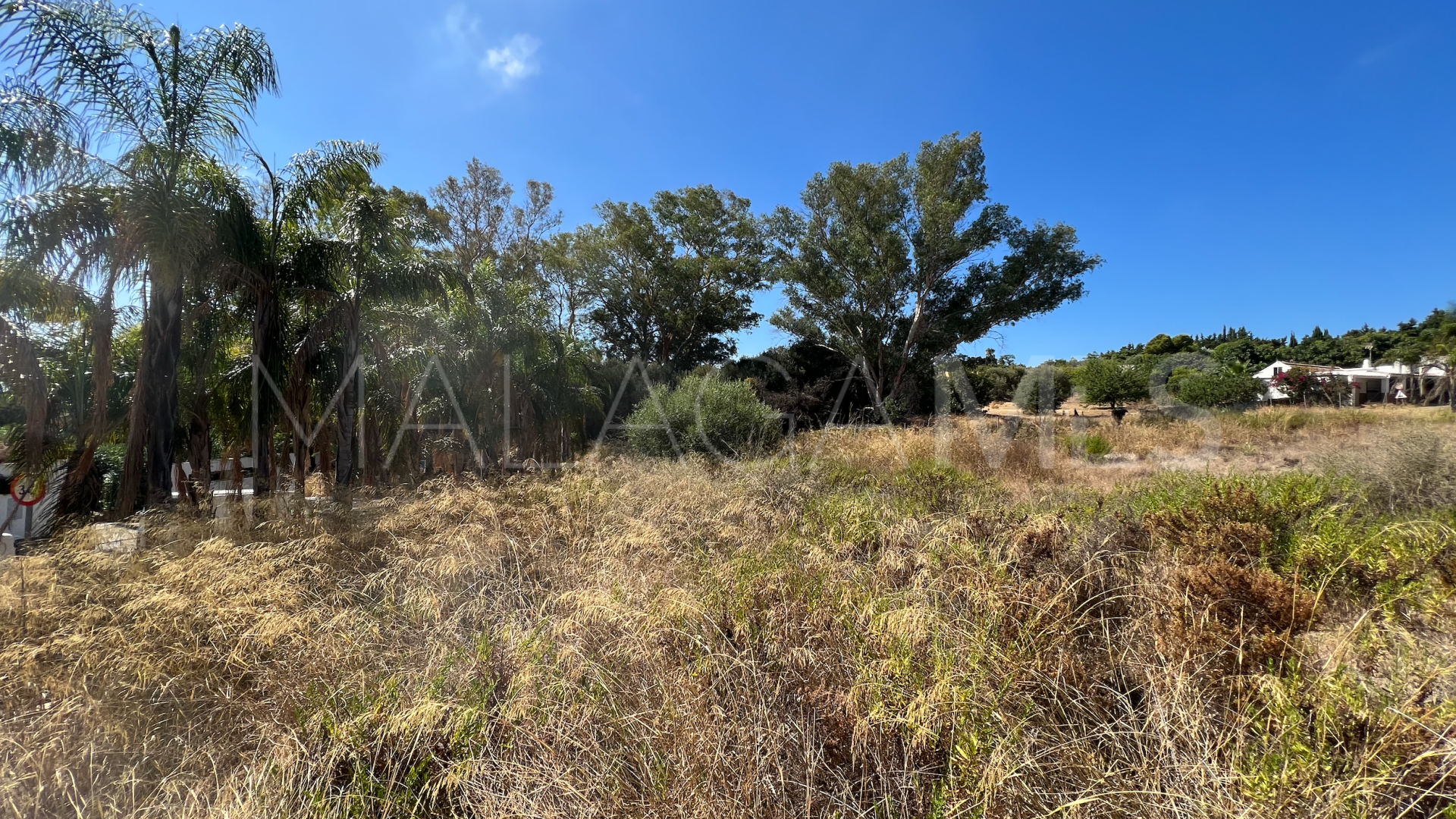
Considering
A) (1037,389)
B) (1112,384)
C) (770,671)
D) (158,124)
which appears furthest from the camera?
(1037,389)

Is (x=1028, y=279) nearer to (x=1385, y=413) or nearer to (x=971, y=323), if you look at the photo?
(x=971, y=323)

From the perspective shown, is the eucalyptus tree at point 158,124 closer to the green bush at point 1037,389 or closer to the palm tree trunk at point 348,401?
the palm tree trunk at point 348,401

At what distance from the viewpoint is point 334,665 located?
2.65 metres

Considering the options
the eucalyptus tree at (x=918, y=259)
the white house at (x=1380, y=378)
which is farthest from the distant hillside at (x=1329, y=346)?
the eucalyptus tree at (x=918, y=259)

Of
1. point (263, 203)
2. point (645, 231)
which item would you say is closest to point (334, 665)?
point (263, 203)

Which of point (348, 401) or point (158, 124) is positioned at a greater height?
point (158, 124)

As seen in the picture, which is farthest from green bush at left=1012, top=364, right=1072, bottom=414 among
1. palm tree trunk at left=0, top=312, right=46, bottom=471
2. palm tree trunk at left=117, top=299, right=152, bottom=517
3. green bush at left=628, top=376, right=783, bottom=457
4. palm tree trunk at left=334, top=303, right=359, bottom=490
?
palm tree trunk at left=0, top=312, right=46, bottom=471

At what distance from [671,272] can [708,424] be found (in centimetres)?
1330

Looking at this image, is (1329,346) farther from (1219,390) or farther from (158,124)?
(158,124)

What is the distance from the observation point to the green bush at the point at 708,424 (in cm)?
1029

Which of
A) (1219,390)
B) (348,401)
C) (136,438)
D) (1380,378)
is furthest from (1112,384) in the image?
(136,438)

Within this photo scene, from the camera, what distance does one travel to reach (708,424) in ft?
34.0

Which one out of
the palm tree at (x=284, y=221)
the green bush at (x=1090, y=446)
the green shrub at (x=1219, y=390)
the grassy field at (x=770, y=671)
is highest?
the palm tree at (x=284, y=221)

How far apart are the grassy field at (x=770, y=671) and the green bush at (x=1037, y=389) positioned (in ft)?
60.5
